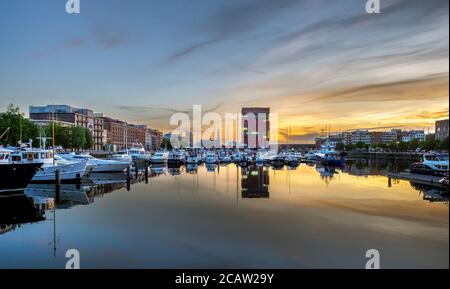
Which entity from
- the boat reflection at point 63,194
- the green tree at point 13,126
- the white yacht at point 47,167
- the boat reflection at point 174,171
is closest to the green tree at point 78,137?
the green tree at point 13,126

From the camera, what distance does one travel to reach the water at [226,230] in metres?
13.2

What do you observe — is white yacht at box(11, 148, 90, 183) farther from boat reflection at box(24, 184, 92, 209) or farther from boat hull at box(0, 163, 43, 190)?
boat hull at box(0, 163, 43, 190)

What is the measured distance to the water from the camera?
43.2 ft

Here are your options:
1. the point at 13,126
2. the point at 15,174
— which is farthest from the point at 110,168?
the point at 13,126

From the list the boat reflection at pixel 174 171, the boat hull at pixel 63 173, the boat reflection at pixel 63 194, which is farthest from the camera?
the boat reflection at pixel 174 171

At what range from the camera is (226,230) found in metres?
17.5

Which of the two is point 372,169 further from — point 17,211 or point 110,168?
point 17,211

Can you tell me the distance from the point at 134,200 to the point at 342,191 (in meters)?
19.4

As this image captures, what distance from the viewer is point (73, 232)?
57.2ft

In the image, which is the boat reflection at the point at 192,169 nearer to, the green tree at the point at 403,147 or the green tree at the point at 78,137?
the green tree at the point at 78,137

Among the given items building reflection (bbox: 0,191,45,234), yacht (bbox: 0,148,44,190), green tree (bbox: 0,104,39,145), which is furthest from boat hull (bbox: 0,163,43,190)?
green tree (bbox: 0,104,39,145)
